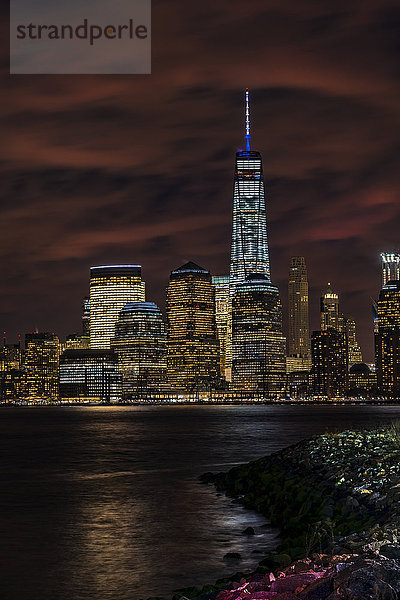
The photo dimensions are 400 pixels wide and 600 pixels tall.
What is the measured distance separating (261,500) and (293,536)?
783 centimetres

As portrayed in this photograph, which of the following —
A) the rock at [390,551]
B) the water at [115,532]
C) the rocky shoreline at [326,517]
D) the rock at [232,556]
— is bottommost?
the water at [115,532]

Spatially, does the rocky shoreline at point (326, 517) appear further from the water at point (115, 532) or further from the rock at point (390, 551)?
the water at point (115, 532)

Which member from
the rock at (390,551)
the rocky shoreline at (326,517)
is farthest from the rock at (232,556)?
the rock at (390,551)

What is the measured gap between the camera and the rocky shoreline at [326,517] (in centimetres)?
1155

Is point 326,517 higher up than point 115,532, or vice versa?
point 326,517

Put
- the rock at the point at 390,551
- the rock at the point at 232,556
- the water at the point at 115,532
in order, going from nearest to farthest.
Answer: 1. the rock at the point at 390,551
2. the water at the point at 115,532
3. the rock at the point at 232,556

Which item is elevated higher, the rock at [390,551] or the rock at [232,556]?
the rock at [390,551]

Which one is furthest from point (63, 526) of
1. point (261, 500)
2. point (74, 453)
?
point (74, 453)

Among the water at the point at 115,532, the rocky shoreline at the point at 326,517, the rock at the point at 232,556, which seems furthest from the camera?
the rock at the point at 232,556

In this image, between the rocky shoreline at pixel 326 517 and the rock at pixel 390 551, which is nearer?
the rocky shoreline at pixel 326 517

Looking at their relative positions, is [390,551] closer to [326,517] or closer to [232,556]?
[326,517]

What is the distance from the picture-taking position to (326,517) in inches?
950

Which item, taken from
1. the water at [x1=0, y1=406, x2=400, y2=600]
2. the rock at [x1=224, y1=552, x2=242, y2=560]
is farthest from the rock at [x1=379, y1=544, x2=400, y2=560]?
the rock at [x1=224, y1=552, x2=242, y2=560]

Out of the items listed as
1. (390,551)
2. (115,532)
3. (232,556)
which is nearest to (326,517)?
(232,556)
